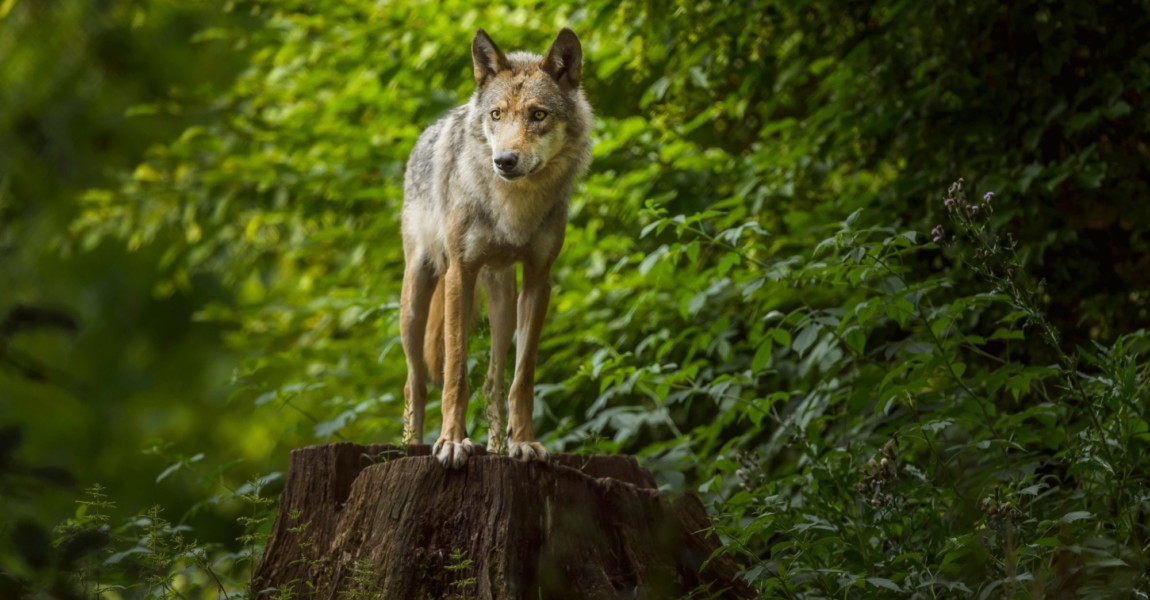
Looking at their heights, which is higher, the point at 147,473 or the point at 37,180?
the point at 147,473

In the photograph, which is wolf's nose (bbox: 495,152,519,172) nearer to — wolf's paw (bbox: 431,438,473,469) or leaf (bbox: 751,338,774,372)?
wolf's paw (bbox: 431,438,473,469)

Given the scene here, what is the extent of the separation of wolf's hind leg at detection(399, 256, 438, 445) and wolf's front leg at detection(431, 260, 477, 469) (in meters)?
0.64

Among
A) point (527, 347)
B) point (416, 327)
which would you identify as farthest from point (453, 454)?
point (416, 327)

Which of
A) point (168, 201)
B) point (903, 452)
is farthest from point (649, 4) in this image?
point (168, 201)

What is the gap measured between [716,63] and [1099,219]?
2.74 metres

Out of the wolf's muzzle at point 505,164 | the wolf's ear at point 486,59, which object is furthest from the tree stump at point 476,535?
the wolf's ear at point 486,59

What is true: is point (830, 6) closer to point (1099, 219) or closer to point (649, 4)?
point (649, 4)

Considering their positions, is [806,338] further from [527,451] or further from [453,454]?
[453,454]

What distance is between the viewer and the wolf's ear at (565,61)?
205 inches

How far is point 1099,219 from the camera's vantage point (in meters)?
6.46

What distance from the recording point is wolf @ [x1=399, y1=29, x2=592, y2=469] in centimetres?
497

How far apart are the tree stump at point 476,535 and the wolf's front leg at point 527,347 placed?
1.71 feet

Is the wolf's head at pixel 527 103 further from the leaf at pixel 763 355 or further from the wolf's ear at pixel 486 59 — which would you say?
the leaf at pixel 763 355

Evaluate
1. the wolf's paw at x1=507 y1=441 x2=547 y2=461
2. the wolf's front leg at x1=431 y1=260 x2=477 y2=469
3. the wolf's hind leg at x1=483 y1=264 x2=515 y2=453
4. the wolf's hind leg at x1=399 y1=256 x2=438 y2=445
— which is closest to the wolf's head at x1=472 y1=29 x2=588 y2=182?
the wolf's front leg at x1=431 y1=260 x2=477 y2=469
